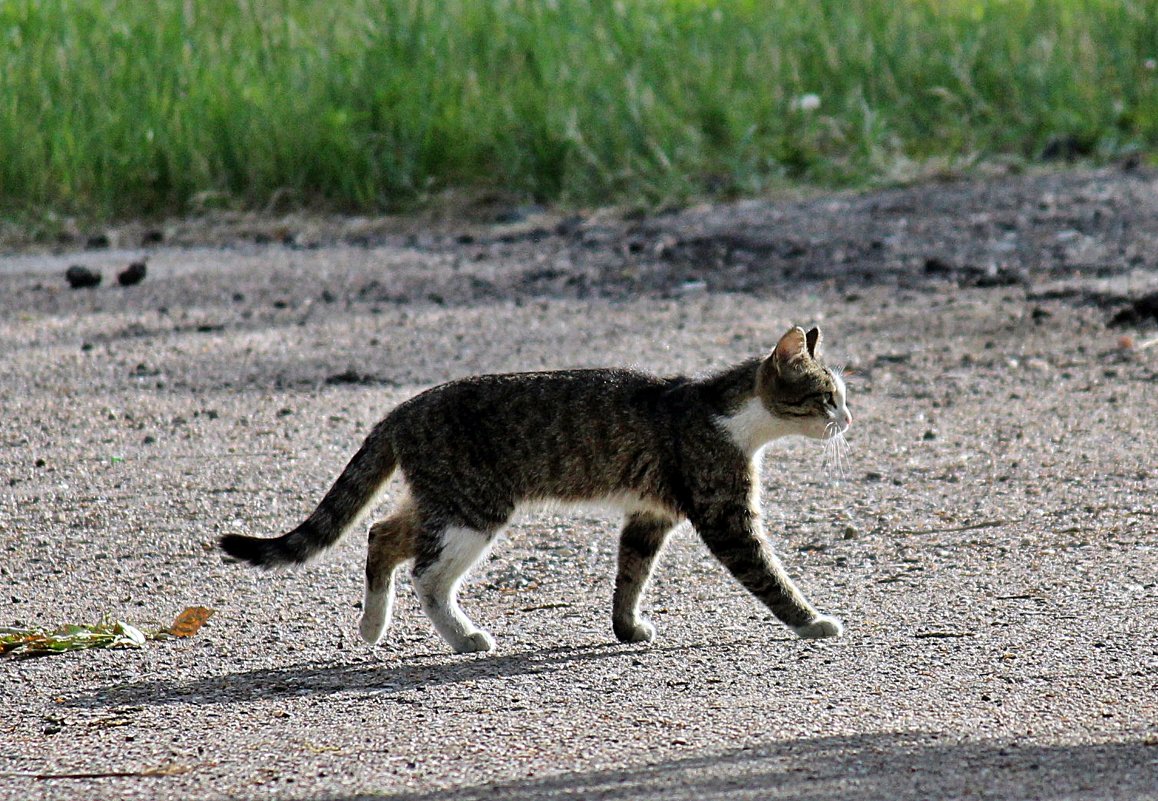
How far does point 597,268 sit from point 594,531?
4.55 meters

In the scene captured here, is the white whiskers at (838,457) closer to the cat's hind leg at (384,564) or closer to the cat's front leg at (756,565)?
the cat's front leg at (756,565)

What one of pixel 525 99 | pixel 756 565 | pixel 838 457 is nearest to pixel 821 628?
pixel 756 565

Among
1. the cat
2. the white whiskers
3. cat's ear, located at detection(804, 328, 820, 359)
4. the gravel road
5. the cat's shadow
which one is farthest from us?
the white whiskers

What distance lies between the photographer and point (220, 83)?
1201 centimetres

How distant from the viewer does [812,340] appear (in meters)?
5.29

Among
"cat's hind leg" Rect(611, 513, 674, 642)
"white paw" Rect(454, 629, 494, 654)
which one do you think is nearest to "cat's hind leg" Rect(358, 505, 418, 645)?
"white paw" Rect(454, 629, 494, 654)

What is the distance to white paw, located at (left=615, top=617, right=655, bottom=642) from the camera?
4.66 m

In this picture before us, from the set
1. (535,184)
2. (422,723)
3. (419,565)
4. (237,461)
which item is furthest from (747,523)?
(535,184)

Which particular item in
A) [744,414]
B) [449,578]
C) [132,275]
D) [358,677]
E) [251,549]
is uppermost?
[744,414]

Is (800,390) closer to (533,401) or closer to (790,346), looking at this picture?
(790,346)

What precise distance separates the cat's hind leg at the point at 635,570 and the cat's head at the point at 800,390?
481 millimetres

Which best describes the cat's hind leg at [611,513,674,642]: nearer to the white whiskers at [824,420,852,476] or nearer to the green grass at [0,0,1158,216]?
the white whiskers at [824,420,852,476]

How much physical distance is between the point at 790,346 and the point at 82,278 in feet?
20.0

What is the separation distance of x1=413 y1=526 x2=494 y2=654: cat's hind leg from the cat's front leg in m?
0.65
